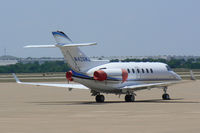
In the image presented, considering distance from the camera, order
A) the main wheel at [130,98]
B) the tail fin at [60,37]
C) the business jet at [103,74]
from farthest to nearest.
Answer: the main wheel at [130,98] < the business jet at [103,74] < the tail fin at [60,37]

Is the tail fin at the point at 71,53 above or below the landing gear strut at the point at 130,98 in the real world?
above

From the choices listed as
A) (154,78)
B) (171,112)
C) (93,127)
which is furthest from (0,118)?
(154,78)

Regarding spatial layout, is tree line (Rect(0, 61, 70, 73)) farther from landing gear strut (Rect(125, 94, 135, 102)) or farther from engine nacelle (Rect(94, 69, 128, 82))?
landing gear strut (Rect(125, 94, 135, 102))

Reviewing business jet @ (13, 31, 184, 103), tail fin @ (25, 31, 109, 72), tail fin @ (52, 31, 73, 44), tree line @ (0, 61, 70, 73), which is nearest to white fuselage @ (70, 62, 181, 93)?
business jet @ (13, 31, 184, 103)

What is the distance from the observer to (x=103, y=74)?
40812 mm

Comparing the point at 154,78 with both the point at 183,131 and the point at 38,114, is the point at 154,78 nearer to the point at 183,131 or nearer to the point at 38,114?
the point at 38,114

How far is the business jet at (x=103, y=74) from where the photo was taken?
40062 mm

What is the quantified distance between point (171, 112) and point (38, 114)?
266 inches

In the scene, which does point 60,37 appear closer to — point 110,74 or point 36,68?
point 110,74

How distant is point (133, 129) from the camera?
2217cm

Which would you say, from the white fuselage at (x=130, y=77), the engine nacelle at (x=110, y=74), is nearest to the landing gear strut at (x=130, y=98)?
the white fuselage at (x=130, y=77)

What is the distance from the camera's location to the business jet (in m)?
40.1

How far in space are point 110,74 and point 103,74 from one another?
0.92 metres

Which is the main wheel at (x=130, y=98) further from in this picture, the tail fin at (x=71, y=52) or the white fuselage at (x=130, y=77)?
the tail fin at (x=71, y=52)
